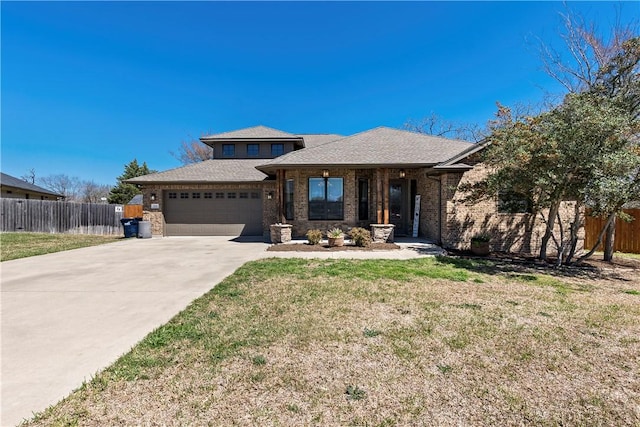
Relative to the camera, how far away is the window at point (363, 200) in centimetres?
1235

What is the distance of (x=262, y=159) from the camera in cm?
1739

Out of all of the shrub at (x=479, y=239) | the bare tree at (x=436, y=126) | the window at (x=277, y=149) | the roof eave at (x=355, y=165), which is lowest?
the shrub at (x=479, y=239)

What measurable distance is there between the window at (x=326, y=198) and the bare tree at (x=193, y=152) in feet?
81.9

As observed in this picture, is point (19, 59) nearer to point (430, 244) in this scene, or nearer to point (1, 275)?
point (1, 275)

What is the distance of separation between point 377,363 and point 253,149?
16488mm

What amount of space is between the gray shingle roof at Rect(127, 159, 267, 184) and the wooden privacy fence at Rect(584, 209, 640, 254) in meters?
14.2

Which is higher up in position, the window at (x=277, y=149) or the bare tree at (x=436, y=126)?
the bare tree at (x=436, y=126)

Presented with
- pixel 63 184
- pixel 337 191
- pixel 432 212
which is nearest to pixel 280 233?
pixel 337 191

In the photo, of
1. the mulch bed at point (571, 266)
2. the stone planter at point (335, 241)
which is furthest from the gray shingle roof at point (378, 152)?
the mulch bed at point (571, 266)

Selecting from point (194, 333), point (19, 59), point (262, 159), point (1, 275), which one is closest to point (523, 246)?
point (194, 333)

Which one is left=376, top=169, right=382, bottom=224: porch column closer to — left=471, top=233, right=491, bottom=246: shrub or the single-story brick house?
the single-story brick house

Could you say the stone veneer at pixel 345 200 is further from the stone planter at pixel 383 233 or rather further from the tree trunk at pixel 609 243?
the tree trunk at pixel 609 243

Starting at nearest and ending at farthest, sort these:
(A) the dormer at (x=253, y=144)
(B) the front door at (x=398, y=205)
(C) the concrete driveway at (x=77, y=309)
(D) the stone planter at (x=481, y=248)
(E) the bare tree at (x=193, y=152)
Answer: (C) the concrete driveway at (x=77, y=309) < (D) the stone planter at (x=481, y=248) < (B) the front door at (x=398, y=205) < (A) the dormer at (x=253, y=144) < (E) the bare tree at (x=193, y=152)

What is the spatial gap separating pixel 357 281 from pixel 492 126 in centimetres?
701
